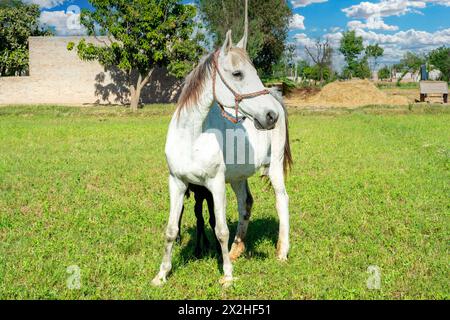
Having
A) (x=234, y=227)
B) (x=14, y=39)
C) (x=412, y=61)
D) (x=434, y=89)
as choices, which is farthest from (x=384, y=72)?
(x=234, y=227)

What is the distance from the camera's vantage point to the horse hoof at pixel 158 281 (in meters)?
4.59

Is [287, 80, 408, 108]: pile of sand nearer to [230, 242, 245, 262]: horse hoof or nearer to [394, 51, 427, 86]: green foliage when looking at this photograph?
[230, 242, 245, 262]: horse hoof

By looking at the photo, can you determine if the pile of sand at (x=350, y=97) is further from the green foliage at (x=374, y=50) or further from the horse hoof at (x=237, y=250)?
the green foliage at (x=374, y=50)

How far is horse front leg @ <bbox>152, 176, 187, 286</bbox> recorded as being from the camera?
4.53m

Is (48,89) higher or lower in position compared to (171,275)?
higher

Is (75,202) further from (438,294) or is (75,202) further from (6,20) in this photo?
(6,20)

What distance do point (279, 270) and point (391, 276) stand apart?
113cm

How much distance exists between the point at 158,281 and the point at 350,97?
111 ft

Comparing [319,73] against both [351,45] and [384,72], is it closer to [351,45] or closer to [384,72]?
[351,45]

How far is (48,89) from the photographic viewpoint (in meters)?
34.5

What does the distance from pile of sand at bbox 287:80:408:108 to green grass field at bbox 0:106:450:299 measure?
2188cm

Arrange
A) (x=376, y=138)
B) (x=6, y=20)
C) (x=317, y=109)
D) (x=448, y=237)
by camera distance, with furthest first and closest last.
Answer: (x=6, y=20), (x=317, y=109), (x=376, y=138), (x=448, y=237)
